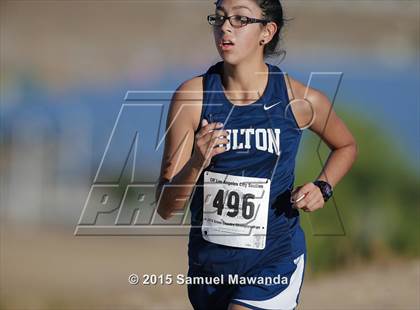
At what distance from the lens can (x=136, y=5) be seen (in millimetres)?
5371

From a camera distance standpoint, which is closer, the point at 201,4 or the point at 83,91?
the point at 201,4

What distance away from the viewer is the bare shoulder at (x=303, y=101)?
307cm

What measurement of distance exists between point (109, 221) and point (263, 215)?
2.28 metres

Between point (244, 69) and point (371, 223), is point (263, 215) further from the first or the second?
point (371, 223)

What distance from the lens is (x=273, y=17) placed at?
3125mm

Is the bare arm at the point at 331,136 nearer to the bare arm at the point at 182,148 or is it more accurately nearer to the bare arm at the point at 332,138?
the bare arm at the point at 332,138

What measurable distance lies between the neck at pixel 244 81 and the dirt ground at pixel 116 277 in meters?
2.37

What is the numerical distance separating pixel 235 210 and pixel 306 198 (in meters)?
0.33

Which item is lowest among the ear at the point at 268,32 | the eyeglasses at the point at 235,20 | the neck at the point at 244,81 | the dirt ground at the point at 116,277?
the dirt ground at the point at 116,277

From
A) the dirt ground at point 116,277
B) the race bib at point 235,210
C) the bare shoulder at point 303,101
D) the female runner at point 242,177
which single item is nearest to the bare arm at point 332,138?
the bare shoulder at point 303,101

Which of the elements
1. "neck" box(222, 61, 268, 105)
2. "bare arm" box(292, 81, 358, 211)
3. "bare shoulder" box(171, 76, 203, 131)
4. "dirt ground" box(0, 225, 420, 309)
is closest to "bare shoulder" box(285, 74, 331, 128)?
"bare arm" box(292, 81, 358, 211)

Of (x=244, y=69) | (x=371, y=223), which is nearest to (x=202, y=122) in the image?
(x=244, y=69)

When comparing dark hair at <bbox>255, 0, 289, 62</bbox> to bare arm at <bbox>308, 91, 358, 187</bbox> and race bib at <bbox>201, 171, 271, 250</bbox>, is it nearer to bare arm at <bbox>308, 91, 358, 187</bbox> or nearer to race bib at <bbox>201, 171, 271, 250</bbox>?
bare arm at <bbox>308, 91, 358, 187</bbox>

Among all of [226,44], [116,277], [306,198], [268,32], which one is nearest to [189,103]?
[226,44]
